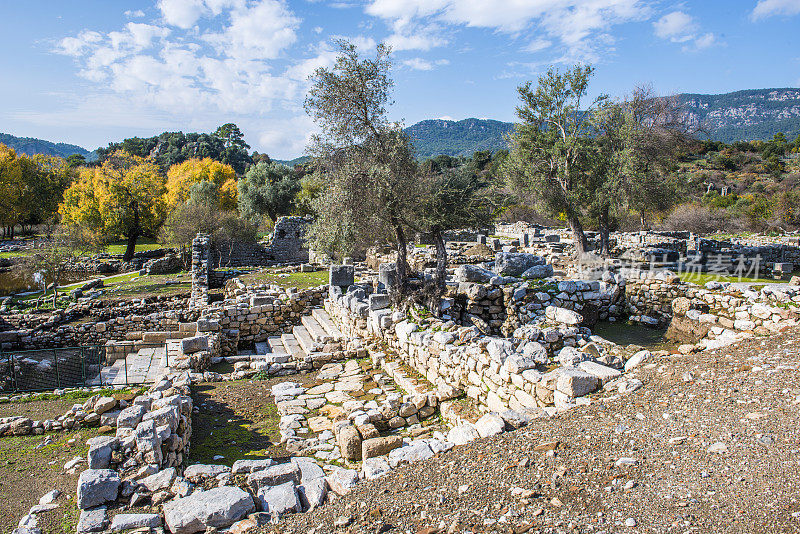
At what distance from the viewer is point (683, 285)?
13258 millimetres

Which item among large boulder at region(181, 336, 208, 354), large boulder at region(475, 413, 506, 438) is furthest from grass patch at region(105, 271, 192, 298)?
large boulder at region(475, 413, 506, 438)

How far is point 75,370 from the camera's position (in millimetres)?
10992

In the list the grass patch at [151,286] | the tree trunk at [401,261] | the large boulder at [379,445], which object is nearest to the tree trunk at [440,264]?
the tree trunk at [401,261]

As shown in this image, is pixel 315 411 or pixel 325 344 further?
pixel 325 344

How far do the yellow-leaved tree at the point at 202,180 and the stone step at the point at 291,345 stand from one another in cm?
3379

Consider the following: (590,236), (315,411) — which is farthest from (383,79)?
(590,236)

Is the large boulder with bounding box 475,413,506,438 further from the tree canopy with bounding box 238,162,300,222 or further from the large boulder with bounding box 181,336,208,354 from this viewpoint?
the tree canopy with bounding box 238,162,300,222

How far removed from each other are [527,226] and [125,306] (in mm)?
29909

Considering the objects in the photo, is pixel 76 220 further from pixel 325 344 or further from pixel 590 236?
pixel 590 236

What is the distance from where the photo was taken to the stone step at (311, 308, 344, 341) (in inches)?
477

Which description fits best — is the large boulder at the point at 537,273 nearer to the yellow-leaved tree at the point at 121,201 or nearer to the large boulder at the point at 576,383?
the large boulder at the point at 576,383

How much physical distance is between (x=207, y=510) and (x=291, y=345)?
859 centimetres

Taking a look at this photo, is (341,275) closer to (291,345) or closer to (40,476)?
(291,345)

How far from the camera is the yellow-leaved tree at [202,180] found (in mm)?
44281
